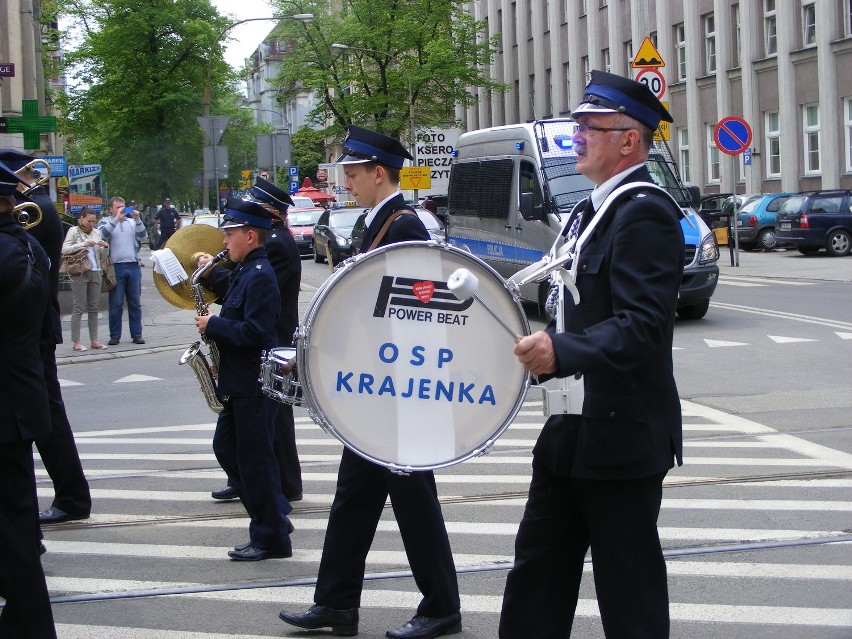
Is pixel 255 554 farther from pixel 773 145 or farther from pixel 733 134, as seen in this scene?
pixel 773 145

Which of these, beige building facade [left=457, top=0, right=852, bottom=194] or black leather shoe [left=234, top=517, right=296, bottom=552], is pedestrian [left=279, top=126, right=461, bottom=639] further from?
beige building facade [left=457, top=0, right=852, bottom=194]

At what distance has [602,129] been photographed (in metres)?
3.50

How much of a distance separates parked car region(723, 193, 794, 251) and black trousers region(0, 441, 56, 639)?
31.6 metres

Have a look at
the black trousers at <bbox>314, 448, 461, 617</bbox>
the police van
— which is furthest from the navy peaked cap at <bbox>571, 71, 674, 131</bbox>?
the police van

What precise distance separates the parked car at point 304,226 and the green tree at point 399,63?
13.8 metres

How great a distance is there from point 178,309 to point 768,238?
18.2 metres

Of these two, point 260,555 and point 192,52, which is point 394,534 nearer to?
point 260,555

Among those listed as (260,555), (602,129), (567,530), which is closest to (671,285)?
(602,129)

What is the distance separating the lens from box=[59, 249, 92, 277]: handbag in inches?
648

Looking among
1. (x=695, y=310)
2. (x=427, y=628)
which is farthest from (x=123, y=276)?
(x=427, y=628)

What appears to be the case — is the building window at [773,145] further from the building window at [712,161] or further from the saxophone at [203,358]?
the saxophone at [203,358]

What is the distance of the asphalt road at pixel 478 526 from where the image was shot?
5.26 metres

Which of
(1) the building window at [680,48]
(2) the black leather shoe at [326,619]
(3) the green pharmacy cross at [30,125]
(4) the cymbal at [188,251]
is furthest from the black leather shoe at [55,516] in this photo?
(1) the building window at [680,48]

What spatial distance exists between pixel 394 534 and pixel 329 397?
9.19ft
